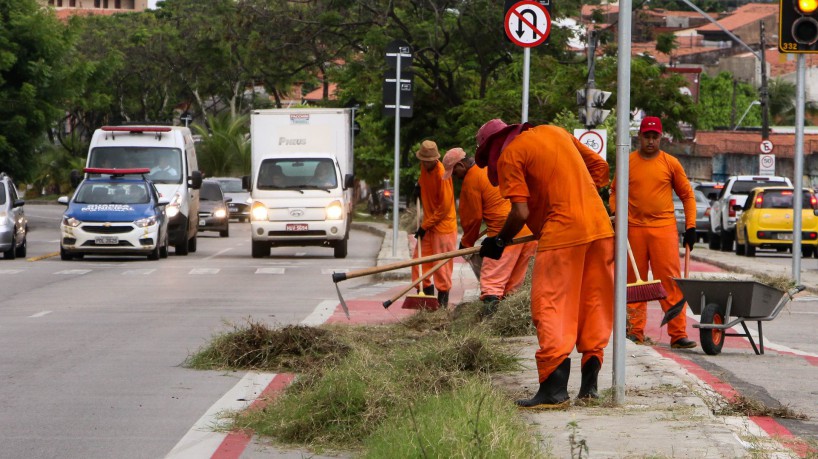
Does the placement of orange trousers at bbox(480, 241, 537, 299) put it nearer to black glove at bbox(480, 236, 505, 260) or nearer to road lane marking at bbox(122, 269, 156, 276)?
black glove at bbox(480, 236, 505, 260)

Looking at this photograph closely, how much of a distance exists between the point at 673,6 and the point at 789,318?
153275mm

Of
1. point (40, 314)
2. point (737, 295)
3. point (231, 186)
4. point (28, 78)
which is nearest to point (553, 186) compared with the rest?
point (737, 295)

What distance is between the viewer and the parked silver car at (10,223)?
90.2 feet

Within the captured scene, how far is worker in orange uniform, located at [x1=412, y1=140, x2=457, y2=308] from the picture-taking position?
1638 cm

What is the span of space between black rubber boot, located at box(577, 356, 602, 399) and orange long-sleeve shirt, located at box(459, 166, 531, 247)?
5.63m

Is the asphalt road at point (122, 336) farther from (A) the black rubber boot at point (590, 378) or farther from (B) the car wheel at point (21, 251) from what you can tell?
(A) the black rubber boot at point (590, 378)

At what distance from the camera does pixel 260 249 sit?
2978 cm

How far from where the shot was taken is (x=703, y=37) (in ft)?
472

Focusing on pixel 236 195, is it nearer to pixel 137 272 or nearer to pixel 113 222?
pixel 113 222

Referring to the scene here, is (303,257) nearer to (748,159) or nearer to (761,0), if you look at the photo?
(748,159)

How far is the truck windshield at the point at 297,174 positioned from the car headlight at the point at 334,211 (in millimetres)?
444

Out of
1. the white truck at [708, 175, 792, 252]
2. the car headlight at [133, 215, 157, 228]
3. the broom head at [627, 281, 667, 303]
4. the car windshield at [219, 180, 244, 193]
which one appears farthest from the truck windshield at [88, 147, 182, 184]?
the broom head at [627, 281, 667, 303]

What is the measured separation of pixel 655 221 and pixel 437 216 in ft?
13.0

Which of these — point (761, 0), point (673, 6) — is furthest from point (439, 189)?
point (761, 0)
